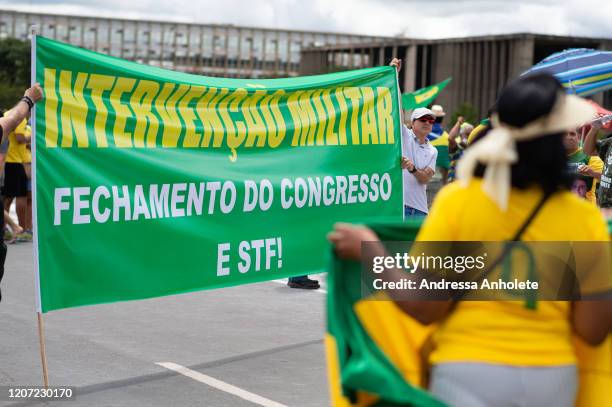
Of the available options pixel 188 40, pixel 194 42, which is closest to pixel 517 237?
pixel 188 40

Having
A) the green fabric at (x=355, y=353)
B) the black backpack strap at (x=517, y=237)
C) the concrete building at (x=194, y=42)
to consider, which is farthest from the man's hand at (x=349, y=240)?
the concrete building at (x=194, y=42)

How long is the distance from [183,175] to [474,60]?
116393 mm

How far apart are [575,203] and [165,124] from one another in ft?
14.2

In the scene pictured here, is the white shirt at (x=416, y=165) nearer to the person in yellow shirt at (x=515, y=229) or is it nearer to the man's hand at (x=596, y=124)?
the man's hand at (x=596, y=124)

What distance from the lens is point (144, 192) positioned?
6730mm

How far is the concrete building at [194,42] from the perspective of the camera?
6929 inches

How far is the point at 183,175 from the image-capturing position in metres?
6.93

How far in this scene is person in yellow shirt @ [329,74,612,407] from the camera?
9.30ft

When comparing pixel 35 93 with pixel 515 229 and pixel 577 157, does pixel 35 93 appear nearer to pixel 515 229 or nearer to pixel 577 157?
pixel 515 229

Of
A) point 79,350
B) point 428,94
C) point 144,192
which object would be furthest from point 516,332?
point 428,94

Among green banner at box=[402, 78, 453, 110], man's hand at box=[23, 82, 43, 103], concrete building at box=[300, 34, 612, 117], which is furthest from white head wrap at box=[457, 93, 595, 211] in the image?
concrete building at box=[300, 34, 612, 117]

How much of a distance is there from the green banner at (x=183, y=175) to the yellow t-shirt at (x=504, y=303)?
381cm

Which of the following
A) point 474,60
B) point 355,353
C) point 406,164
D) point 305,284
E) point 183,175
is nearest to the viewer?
point 355,353

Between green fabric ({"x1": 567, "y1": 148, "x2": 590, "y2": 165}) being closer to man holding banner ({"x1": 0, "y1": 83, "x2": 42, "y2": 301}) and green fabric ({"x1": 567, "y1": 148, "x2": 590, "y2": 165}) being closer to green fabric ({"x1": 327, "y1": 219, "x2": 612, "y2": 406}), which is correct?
man holding banner ({"x1": 0, "y1": 83, "x2": 42, "y2": 301})
